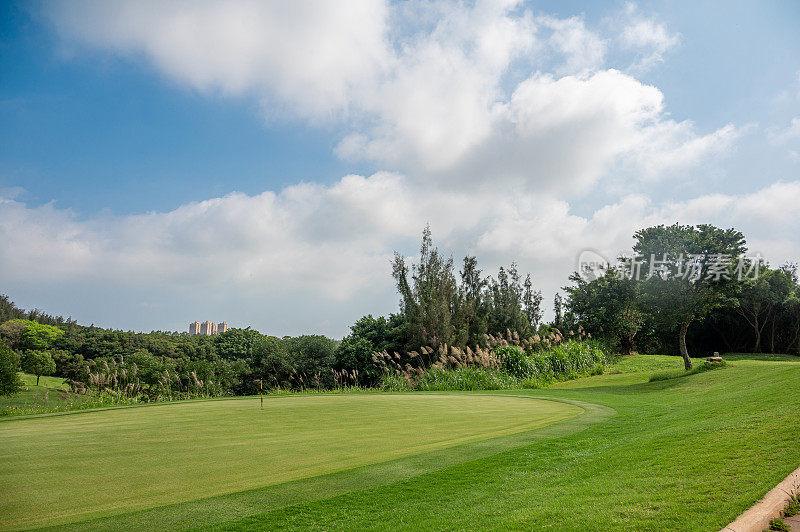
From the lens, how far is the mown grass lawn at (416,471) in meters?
3.69

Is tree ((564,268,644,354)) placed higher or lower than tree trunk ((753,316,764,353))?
higher

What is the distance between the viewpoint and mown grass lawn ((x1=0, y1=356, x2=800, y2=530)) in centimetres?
369

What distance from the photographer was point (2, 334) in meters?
34.5

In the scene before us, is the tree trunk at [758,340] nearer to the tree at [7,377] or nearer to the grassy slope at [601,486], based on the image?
the grassy slope at [601,486]

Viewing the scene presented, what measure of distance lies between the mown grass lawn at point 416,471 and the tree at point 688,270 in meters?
10.7

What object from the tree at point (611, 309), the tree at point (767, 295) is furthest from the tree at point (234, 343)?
the tree at point (767, 295)

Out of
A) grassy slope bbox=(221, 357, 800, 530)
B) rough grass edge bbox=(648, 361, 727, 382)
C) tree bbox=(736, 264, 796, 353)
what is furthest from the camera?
tree bbox=(736, 264, 796, 353)

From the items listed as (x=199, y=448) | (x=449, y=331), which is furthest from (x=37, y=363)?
(x=199, y=448)

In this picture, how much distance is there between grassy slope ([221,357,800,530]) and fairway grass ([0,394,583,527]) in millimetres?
961

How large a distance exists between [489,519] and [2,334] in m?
44.2

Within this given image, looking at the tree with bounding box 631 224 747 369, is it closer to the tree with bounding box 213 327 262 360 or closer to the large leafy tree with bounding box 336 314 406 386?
the large leafy tree with bounding box 336 314 406 386

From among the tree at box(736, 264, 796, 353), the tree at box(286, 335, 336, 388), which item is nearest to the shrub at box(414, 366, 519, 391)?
the tree at box(286, 335, 336, 388)

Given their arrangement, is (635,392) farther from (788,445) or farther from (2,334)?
(2,334)

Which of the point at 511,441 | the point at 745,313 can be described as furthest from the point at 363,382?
the point at 745,313
